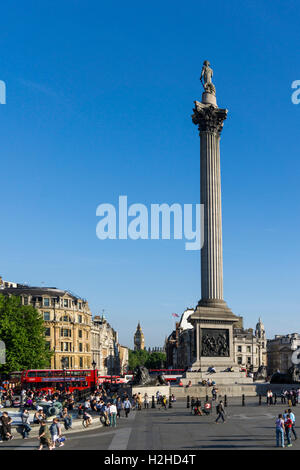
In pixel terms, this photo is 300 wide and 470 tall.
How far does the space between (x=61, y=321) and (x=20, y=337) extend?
1038 inches

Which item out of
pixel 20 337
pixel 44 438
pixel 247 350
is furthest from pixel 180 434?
pixel 247 350

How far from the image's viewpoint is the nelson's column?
62.1m

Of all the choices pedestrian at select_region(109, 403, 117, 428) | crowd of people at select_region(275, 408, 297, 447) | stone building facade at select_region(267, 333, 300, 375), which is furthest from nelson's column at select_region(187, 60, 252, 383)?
stone building facade at select_region(267, 333, 300, 375)

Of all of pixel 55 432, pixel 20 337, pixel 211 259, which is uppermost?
pixel 211 259

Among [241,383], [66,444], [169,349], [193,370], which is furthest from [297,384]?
[169,349]

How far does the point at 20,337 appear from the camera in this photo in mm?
73812

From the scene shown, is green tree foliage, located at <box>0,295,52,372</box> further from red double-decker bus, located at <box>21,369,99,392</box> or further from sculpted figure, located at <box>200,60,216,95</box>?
sculpted figure, located at <box>200,60,216,95</box>

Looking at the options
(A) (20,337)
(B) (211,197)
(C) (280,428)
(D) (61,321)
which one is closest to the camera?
(C) (280,428)

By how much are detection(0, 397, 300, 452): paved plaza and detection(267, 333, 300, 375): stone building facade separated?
130 meters

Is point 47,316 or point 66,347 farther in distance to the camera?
point 66,347

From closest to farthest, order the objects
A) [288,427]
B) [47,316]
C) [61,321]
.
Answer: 1. [288,427]
2. [47,316]
3. [61,321]

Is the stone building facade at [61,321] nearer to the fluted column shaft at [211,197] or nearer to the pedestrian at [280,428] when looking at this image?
the fluted column shaft at [211,197]

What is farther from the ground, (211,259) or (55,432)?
(211,259)

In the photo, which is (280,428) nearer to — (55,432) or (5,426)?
(55,432)
